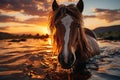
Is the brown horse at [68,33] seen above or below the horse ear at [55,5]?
below

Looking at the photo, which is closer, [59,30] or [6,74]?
[59,30]

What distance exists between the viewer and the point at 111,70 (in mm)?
6379

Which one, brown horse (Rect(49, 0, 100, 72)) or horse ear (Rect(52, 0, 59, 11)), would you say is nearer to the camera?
brown horse (Rect(49, 0, 100, 72))

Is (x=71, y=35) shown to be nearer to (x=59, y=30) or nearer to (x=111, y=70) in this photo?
(x=59, y=30)

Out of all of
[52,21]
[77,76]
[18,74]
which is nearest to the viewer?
[52,21]

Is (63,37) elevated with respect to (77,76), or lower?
elevated

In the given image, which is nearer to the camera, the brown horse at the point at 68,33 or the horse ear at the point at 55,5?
the brown horse at the point at 68,33

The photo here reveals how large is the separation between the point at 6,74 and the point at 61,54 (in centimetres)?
296

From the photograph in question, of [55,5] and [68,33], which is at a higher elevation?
[55,5]

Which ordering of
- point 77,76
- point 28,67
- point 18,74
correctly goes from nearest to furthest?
point 77,76
point 18,74
point 28,67

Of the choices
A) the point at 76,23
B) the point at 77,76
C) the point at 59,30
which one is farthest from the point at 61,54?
Answer: the point at 77,76

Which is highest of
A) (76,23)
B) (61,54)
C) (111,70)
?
(76,23)

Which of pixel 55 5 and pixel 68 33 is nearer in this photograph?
pixel 68 33

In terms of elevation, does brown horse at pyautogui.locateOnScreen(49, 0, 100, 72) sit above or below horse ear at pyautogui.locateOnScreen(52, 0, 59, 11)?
below
